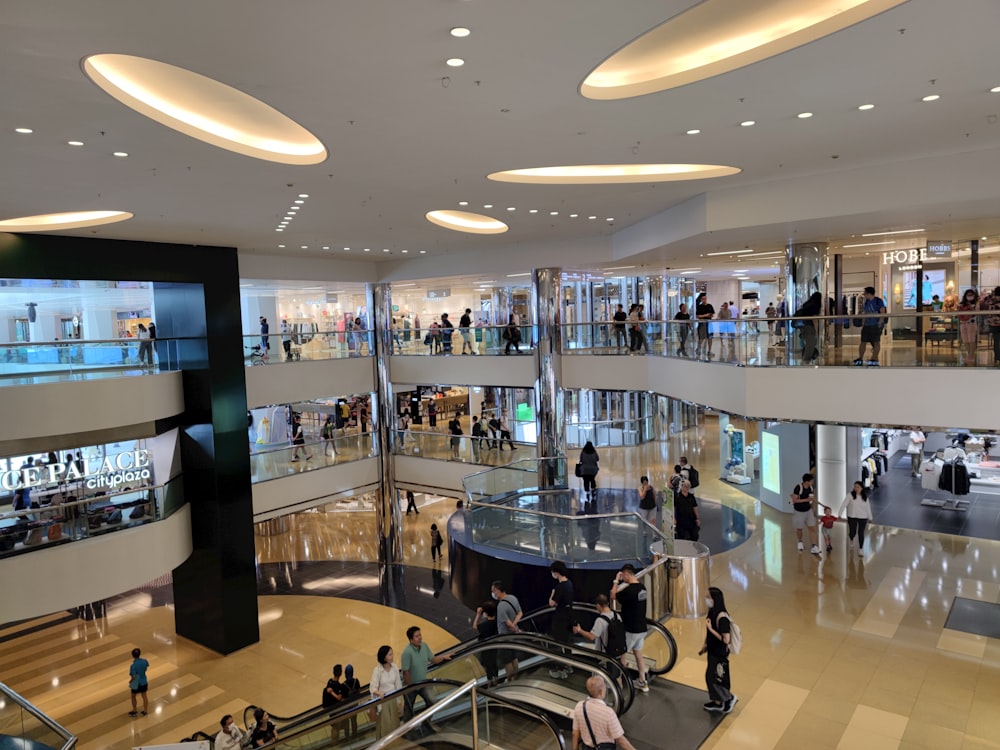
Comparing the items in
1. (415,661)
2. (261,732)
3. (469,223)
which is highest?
(469,223)

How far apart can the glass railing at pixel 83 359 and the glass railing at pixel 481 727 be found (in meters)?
9.89

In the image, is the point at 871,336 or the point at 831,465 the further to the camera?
the point at 831,465

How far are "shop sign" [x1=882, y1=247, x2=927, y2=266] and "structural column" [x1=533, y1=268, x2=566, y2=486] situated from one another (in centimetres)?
970

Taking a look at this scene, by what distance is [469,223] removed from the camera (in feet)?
52.6

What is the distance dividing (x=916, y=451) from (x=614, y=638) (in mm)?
16949

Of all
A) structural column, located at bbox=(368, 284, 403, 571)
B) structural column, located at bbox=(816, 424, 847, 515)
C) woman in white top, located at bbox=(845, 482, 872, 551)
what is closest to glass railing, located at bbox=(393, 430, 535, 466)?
structural column, located at bbox=(368, 284, 403, 571)

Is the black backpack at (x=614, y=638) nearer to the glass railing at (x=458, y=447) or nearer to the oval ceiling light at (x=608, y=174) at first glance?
the oval ceiling light at (x=608, y=174)

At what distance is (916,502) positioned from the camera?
16391mm

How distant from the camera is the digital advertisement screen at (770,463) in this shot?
16.5m

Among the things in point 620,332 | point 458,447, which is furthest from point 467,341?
point 620,332

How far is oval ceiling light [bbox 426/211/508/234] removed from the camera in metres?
15.1

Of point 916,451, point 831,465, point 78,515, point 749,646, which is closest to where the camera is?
point 749,646

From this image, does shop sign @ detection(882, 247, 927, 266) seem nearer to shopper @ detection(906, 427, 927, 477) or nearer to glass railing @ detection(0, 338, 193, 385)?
shopper @ detection(906, 427, 927, 477)

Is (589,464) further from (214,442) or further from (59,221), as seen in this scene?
(59,221)
